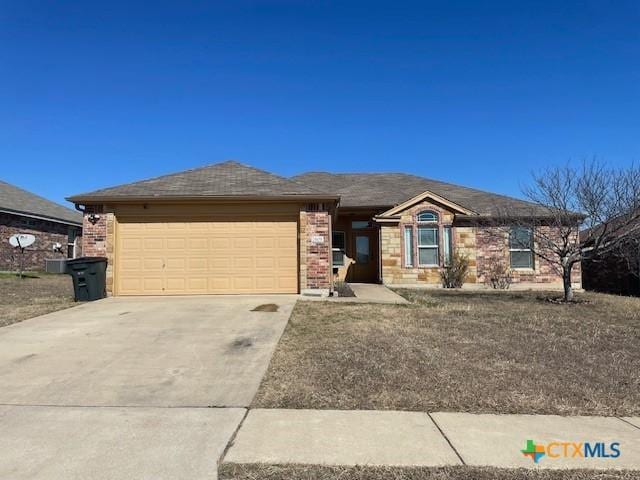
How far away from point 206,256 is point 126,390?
7924 mm

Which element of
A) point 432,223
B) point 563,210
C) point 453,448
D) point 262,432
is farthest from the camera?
point 432,223

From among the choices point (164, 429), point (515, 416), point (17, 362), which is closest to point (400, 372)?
point (515, 416)

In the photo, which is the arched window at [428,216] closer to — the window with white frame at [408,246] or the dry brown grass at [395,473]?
the window with white frame at [408,246]

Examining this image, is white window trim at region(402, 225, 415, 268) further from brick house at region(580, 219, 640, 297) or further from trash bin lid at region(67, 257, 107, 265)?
trash bin lid at region(67, 257, 107, 265)

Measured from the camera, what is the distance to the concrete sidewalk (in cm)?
344

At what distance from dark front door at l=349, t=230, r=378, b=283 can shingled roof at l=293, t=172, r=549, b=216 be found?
1.42 meters

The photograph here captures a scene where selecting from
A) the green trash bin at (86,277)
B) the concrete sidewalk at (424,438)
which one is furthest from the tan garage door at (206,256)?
the concrete sidewalk at (424,438)

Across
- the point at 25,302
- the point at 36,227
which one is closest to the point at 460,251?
the point at 25,302

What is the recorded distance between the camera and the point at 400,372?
560 centimetres

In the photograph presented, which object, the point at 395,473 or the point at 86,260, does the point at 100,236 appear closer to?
the point at 86,260

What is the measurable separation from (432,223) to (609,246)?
618 cm

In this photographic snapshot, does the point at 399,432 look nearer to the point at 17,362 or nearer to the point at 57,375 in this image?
the point at 57,375

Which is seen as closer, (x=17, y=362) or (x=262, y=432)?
(x=262, y=432)

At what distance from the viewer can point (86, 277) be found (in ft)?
38.2
